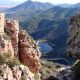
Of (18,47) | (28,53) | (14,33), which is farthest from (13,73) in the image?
(28,53)

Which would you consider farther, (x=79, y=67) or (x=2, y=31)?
(x=2, y=31)

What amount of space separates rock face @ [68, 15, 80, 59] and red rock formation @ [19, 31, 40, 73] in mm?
36755

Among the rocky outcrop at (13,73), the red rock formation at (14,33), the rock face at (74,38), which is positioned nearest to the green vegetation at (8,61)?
the rocky outcrop at (13,73)

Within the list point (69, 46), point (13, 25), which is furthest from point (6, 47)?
point (69, 46)

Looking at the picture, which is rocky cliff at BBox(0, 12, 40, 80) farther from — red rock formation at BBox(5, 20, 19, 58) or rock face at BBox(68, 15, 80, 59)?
rock face at BBox(68, 15, 80, 59)

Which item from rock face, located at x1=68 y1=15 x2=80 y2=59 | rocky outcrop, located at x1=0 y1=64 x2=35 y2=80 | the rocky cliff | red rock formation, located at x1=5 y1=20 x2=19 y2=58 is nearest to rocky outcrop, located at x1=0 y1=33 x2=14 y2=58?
the rocky cliff

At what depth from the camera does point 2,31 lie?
6456cm

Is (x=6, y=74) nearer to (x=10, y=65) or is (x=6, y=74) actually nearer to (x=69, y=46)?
(x=10, y=65)

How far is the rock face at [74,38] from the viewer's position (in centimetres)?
3110

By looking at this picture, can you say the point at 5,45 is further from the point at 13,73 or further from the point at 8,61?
the point at 13,73

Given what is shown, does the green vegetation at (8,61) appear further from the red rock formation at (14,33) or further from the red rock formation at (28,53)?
A: the red rock formation at (28,53)

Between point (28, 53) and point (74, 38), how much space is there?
38053 millimetres

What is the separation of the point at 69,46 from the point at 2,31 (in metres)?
33.2

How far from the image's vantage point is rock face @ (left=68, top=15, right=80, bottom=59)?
102ft
